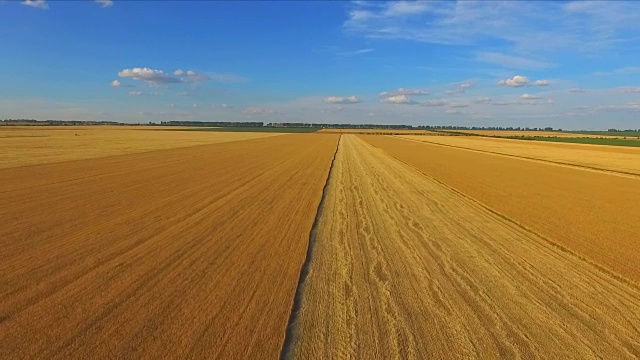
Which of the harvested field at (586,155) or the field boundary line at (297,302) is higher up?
the field boundary line at (297,302)

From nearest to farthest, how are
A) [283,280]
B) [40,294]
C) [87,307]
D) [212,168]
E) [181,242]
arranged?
[87,307] → [40,294] → [283,280] → [181,242] → [212,168]

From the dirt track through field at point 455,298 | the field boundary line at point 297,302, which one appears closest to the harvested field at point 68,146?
the field boundary line at point 297,302

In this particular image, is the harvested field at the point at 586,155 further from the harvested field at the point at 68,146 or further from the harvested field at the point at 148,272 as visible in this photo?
the harvested field at the point at 68,146

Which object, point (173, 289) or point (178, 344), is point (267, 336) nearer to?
point (178, 344)

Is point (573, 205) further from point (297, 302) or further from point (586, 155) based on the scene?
point (586, 155)

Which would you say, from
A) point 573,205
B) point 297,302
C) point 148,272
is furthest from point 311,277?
point 573,205

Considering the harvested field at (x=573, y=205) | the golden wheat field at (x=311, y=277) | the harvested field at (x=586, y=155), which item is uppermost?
the golden wheat field at (x=311, y=277)

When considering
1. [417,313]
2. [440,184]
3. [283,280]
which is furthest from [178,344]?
[440,184]
